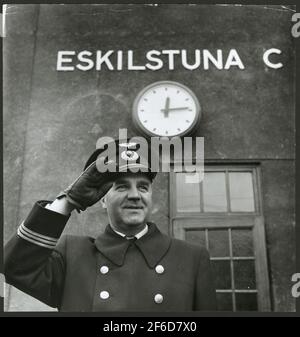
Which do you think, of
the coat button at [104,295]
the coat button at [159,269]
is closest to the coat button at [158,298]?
the coat button at [159,269]

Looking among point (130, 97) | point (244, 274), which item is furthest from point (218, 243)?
point (130, 97)

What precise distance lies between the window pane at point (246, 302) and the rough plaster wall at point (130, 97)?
0.13 metres

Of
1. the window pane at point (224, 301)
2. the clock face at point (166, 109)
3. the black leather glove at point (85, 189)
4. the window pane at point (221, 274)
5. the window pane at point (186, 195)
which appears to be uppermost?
the clock face at point (166, 109)

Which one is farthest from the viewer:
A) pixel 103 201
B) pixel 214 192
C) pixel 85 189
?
pixel 214 192

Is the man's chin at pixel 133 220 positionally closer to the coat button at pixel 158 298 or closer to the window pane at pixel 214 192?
the coat button at pixel 158 298

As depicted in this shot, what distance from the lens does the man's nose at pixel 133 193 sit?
9.73 feet

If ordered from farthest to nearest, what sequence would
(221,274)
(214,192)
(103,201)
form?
(214,192) → (221,274) → (103,201)

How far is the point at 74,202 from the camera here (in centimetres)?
280

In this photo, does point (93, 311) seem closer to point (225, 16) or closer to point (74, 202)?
point (74, 202)

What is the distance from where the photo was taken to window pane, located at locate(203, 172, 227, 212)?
337 centimetres

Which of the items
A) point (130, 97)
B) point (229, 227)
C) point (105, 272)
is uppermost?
point (130, 97)

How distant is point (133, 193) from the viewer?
9.75 feet

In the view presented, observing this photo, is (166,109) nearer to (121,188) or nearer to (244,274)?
(121,188)

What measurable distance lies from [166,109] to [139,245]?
3.22 ft
